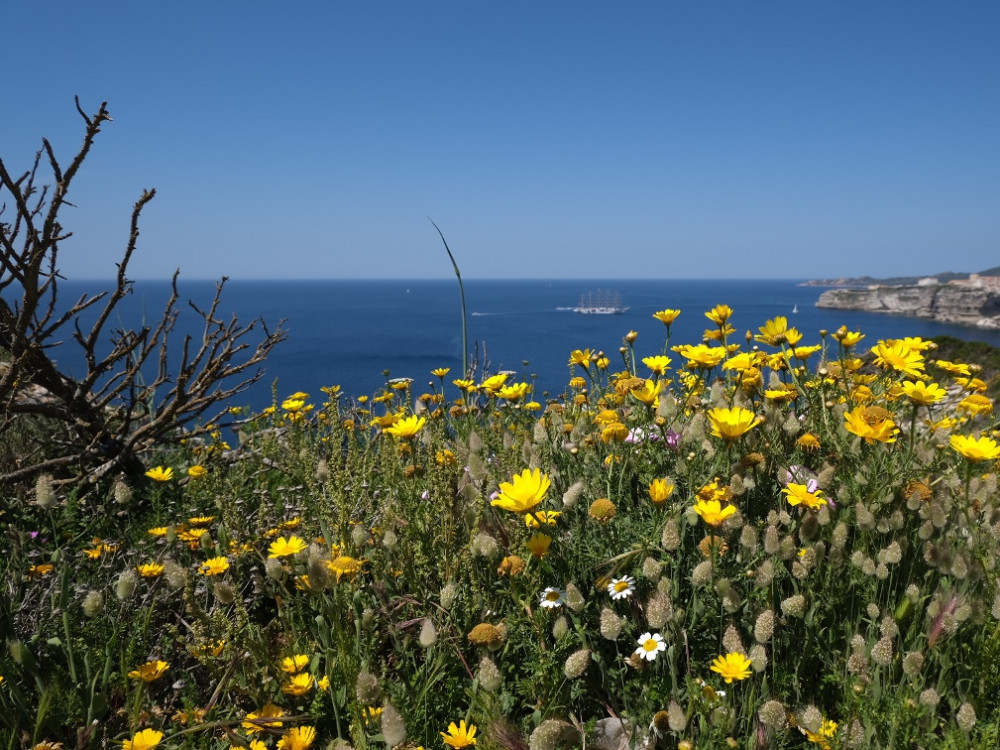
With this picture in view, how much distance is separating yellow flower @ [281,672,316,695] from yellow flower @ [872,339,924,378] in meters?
2.45

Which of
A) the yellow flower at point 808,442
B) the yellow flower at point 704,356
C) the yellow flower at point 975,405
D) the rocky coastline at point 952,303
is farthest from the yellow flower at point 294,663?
the rocky coastline at point 952,303

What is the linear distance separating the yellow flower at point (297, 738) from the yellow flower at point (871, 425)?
1.92 metres

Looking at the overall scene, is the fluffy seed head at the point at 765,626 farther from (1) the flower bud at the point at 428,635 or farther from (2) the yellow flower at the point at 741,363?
(2) the yellow flower at the point at 741,363

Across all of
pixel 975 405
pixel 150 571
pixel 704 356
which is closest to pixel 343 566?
pixel 150 571

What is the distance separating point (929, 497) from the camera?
2070mm

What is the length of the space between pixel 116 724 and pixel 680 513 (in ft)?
6.24

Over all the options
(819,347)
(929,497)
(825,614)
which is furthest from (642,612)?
(819,347)

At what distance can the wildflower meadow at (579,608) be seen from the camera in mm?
1576

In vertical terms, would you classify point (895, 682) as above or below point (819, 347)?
below

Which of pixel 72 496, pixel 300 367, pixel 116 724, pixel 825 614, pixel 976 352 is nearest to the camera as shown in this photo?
pixel 116 724

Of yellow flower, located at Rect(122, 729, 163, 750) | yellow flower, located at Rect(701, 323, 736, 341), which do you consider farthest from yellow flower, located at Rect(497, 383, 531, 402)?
yellow flower, located at Rect(122, 729, 163, 750)

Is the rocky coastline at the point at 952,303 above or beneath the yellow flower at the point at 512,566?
beneath

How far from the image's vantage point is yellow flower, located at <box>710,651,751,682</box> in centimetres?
155

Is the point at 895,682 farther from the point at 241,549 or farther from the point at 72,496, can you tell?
the point at 72,496
